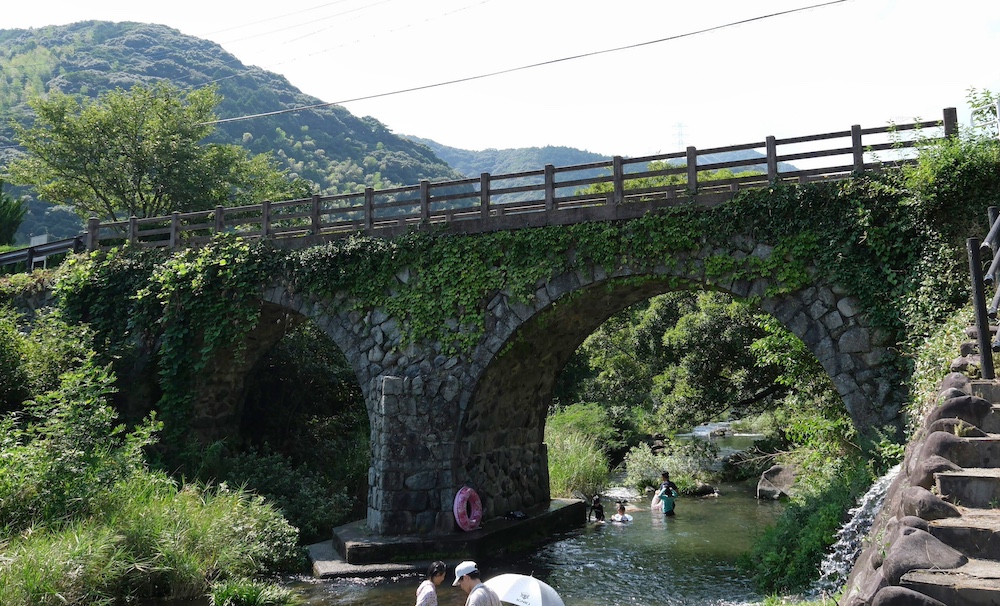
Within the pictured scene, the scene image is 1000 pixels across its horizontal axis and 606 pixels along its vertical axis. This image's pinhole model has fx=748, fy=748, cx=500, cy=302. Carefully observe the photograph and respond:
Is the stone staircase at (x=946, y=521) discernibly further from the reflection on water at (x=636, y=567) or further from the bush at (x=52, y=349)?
the bush at (x=52, y=349)

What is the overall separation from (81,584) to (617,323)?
23897mm

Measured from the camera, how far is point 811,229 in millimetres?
11133

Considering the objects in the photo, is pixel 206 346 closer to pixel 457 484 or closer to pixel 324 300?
pixel 324 300

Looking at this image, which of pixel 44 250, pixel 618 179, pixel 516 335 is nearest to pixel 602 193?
pixel 618 179

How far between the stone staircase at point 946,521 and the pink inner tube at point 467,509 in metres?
8.38

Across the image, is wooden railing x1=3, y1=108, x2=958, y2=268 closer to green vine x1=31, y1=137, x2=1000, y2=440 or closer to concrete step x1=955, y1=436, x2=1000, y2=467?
green vine x1=31, y1=137, x2=1000, y2=440

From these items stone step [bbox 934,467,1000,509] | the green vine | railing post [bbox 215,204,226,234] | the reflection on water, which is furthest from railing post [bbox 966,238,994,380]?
railing post [bbox 215,204,226,234]

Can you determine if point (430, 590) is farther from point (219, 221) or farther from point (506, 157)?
point (506, 157)

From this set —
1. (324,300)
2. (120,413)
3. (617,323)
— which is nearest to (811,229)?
(324,300)

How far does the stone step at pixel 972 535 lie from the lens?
4090 millimetres

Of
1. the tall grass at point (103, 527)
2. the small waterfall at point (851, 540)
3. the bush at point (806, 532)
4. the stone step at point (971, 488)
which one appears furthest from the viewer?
the tall grass at point (103, 527)

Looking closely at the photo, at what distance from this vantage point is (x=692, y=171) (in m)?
12.1

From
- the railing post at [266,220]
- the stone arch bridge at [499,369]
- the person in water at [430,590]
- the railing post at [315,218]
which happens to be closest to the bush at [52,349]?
the railing post at [266,220]

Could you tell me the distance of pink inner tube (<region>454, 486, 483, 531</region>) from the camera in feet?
43.3
